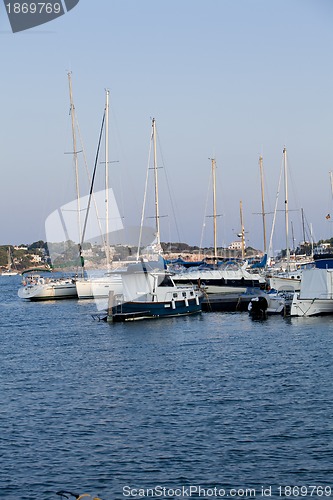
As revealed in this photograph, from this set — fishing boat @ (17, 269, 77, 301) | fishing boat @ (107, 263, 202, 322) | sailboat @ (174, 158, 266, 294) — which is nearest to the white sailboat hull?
sailboat @ (174, 158, 266, 294)

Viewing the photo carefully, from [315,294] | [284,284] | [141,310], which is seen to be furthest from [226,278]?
[141,310]

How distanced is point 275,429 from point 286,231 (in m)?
58.3

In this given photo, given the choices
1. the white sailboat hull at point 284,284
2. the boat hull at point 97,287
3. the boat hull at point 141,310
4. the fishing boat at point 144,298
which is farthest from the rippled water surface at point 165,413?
the white sailboat hull at point 284,284

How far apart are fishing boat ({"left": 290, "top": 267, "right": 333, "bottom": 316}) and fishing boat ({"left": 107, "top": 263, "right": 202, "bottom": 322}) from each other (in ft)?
27.9

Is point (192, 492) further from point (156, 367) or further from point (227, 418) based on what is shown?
point (156, 367)

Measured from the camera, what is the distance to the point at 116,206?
74.4 m

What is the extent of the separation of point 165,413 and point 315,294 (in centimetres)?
2915

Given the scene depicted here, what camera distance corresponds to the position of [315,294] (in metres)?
53.2

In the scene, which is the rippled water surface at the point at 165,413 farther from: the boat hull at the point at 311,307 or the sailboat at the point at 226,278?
the sailboat at the point at 226,278

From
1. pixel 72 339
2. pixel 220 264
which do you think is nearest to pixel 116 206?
pixel 220 264

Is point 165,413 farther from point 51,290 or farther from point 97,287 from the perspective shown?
point 51,290

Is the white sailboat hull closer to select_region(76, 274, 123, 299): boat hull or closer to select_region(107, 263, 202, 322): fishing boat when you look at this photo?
select_region(76, 274, 123, 299): boat hull

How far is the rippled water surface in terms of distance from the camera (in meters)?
19.5

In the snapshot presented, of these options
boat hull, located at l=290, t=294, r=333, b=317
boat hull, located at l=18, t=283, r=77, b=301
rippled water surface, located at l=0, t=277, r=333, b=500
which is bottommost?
rippled water surface, located at l=0, t=277, r=333, b=500
